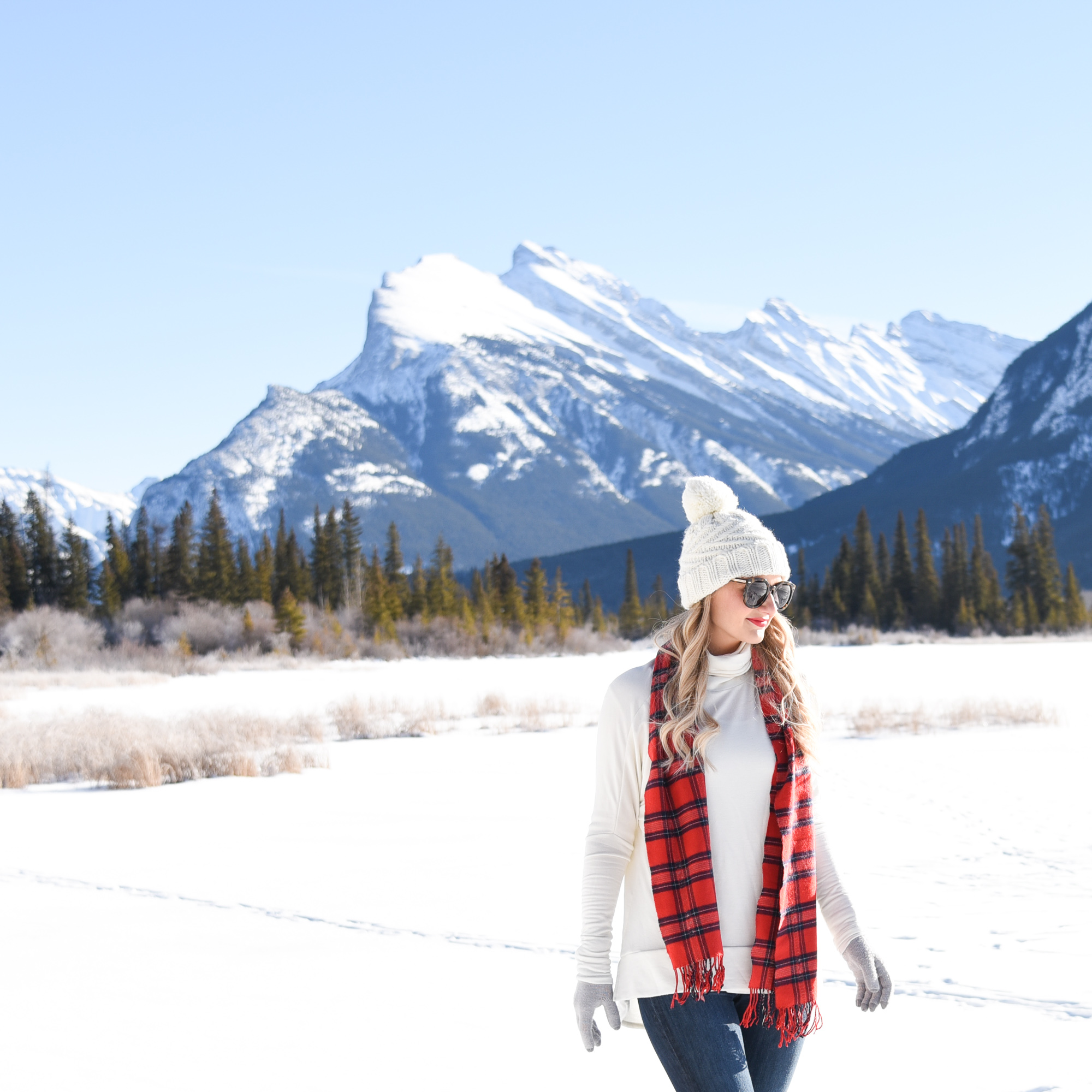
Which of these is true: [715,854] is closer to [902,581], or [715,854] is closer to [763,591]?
[763,591]

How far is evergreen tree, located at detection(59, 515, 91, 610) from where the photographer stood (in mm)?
65938

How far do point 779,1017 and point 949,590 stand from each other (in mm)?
77040

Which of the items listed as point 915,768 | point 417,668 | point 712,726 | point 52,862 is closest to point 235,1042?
point 712,726

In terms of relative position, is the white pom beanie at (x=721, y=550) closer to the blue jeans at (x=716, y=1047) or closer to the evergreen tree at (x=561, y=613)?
the blue jeans at (x=716, y=1047)

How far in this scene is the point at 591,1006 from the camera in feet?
8.71

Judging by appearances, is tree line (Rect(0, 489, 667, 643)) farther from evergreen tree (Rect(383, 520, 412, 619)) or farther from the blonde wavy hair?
the blonde wavy hair

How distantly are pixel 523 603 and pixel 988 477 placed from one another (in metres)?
115

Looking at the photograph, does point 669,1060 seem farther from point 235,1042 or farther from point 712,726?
point 235,1042

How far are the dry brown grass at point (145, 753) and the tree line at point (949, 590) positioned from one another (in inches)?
2184

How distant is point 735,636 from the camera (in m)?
2.82

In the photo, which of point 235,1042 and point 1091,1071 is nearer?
point 1091,1071

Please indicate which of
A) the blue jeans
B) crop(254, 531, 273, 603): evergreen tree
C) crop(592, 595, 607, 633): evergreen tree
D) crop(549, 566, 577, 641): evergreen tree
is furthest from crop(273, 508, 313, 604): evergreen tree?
the blue jeans

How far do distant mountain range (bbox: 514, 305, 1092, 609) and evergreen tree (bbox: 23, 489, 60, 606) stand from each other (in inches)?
3522

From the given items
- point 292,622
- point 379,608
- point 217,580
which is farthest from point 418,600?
point 292,622
